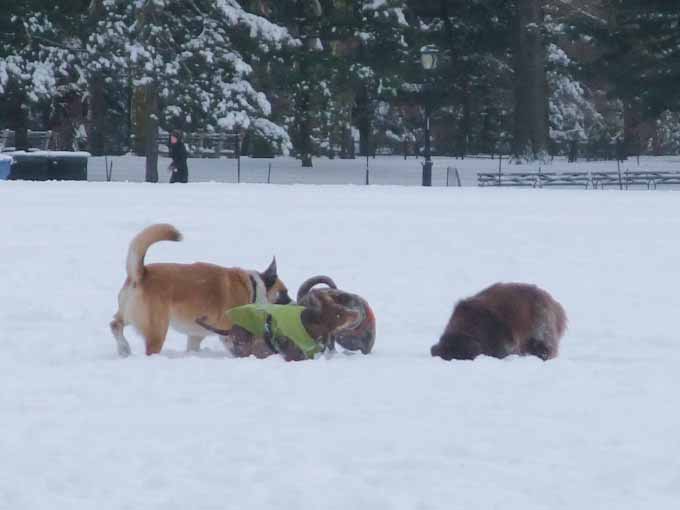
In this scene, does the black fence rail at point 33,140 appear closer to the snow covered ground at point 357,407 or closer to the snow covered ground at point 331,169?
the snow covered ground at point 331,169

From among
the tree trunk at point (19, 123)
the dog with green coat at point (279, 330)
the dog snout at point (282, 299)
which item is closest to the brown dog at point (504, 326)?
the dog with green coat at point (279, 330)

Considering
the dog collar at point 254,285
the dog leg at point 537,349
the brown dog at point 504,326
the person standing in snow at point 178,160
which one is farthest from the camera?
the person standing in snow at point 178,160

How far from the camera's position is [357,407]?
6.93 metres

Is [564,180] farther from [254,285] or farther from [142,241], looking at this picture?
[142,241]

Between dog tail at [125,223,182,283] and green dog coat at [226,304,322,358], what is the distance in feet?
2.11

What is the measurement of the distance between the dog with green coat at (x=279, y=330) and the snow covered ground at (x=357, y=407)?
189mm

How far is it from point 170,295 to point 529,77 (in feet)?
141

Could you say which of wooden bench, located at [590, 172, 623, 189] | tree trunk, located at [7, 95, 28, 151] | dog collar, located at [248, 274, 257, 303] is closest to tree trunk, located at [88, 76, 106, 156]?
tree trunk, located at [7, 95, 28, 151]

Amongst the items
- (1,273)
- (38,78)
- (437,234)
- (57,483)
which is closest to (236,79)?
(38,78)

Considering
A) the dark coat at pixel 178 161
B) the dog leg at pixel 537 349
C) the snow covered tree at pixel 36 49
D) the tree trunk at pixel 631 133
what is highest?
the snow covered tree at pixel 36 49

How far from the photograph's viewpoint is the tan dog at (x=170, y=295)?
862 centimetres

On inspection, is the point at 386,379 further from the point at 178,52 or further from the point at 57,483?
the point at 178,52

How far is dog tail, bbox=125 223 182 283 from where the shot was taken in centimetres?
845

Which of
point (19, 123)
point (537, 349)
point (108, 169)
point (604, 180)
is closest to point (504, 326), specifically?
point (537, 349)
